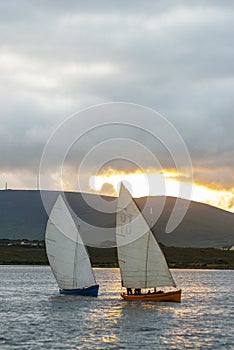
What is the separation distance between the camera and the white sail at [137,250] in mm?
83438

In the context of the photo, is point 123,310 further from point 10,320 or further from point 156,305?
point 10,320

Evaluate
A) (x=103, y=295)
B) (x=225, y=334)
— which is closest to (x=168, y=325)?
(x=225, y=334)

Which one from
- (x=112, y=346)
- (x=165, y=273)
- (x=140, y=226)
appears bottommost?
(x=112, y=346)

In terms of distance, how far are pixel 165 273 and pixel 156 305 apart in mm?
4464

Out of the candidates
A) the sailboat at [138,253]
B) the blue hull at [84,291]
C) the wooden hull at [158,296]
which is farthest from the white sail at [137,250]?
Result: the blue hull at [84,291]

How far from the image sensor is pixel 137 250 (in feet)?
276

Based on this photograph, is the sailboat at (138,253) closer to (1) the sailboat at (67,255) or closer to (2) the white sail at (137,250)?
(2) the white sail at (137,250)

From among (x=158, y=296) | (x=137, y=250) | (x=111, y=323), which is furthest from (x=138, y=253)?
(x=111, y=323)

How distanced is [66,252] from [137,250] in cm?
1439

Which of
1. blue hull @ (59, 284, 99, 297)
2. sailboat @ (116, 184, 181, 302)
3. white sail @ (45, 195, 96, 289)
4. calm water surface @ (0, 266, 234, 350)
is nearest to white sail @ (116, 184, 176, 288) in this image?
sailboat @ (116, 184, 181, 302)

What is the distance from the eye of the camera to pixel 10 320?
238 feet

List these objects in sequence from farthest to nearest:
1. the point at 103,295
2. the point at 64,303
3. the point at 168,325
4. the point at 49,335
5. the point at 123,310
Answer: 1. the point at 103,295
2. the point at 64,303
3. the point at 123,310
4. the point at 168,325
5. the point at 49,335

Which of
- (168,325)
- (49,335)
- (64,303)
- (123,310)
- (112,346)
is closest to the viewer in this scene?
(112,346)

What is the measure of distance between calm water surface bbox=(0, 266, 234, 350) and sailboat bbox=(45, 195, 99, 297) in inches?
72.0
